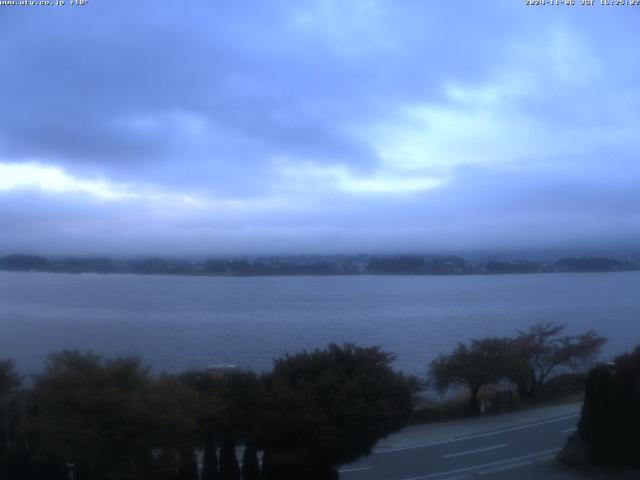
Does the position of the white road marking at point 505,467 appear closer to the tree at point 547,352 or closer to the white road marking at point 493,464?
the white road marking at point 493,464

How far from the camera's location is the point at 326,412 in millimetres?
12719

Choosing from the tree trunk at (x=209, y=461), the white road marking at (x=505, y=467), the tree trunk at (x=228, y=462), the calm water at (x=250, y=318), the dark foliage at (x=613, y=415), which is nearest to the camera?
the tree trunk at (x=209, y=461)

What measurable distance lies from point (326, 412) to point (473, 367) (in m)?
16.5

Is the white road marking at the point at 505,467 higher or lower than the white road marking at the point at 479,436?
higher

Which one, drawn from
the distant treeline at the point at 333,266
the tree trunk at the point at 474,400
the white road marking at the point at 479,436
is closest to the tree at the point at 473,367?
the tree trunk at the point at 474,400

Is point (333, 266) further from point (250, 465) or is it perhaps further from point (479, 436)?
point (250, 465)

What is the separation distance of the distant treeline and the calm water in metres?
2.74

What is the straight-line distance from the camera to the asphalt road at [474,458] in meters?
16.0

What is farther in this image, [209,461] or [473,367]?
[473,367]

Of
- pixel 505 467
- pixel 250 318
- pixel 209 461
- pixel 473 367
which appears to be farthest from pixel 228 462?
pixel 250 318

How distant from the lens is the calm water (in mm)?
33969

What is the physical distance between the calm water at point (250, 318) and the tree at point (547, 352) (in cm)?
481

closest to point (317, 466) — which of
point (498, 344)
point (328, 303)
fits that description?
point (498, 344)

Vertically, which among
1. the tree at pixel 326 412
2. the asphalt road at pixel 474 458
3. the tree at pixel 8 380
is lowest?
the asphalt road at pixel 474 458
